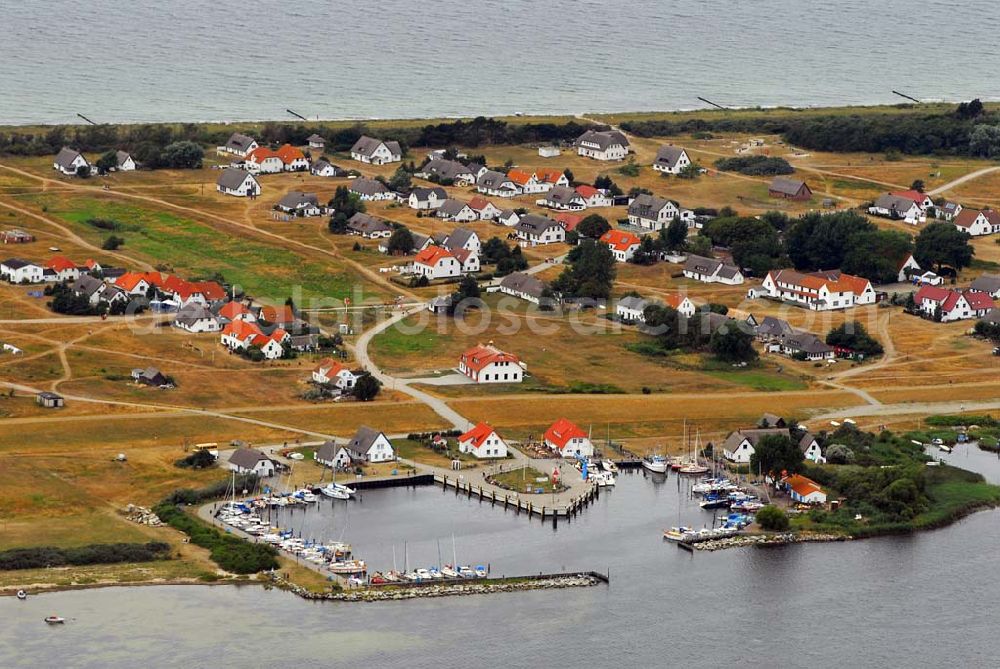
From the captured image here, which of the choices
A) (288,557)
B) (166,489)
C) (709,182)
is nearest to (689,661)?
(288,557)

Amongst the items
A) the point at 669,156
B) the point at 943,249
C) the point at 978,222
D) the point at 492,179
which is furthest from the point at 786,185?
the point at 492,179

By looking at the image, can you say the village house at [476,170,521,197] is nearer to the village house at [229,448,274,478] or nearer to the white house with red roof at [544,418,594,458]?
the white house with red roof at [544,418,594,458]

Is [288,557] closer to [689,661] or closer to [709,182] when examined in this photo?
[689,661]

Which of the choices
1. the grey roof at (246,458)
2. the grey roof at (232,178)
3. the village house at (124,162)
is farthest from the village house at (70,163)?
the grey roof at (246,458)

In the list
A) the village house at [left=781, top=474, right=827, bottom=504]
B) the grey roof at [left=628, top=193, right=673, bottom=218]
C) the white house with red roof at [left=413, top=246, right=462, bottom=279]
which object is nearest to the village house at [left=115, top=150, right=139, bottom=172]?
the white house with red roof at [left=413, top=246, right=462, bottom=279]

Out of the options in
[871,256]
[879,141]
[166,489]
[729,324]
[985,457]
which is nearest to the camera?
[166,489]
